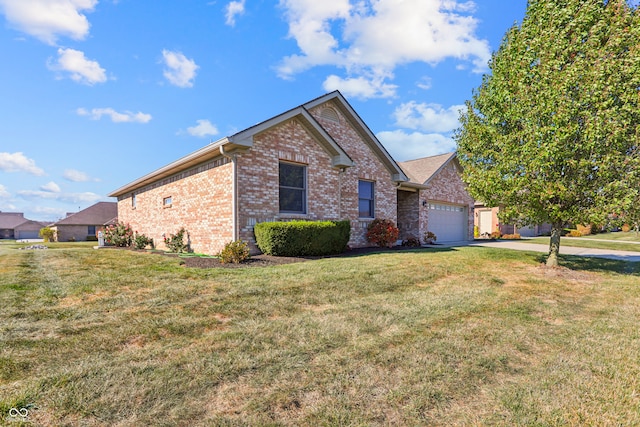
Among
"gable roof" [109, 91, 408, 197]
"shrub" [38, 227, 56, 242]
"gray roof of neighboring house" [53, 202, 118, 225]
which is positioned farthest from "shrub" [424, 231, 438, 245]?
"shrub" [38, 227, 56, 242]

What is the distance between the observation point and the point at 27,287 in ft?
21.1

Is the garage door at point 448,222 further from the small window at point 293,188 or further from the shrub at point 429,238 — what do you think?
the small window at point 293,188

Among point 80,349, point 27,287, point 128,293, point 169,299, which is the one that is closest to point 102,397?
point 80,349

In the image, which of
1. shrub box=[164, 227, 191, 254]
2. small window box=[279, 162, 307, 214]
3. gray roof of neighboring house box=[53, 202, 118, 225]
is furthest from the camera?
gray roof of neighboring house box=[53, 202, 118, 225]

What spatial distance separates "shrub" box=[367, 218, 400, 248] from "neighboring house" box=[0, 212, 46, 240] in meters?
72.2

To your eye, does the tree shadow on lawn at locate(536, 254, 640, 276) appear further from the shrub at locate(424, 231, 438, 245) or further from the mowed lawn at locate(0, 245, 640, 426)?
the shrub at locate(424, 231, 438, 245)

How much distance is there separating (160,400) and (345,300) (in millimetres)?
3596

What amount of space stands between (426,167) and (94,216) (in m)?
42.0

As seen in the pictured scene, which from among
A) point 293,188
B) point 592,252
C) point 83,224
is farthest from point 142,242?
point 83,224

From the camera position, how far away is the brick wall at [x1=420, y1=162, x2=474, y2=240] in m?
18.9

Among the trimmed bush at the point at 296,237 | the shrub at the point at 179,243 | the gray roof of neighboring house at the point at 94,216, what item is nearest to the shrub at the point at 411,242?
the trimmed bush at the point at 296,237

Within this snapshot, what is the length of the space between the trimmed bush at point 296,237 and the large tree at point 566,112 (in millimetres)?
5216

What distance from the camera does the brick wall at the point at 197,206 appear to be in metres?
10.9

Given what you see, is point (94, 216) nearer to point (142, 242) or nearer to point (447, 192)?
point (142, 242)
